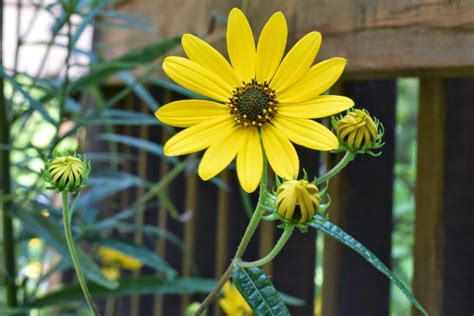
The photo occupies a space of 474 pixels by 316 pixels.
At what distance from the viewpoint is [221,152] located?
340mm

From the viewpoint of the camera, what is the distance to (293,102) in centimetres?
35

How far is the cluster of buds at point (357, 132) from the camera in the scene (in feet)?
1.13

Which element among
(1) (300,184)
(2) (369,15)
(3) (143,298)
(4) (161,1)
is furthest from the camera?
(3) (143,298)

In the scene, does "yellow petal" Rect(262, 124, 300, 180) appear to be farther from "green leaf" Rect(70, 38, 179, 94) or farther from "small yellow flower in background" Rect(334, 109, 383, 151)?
"green leaf" Rect(70, 38, 179, 94)

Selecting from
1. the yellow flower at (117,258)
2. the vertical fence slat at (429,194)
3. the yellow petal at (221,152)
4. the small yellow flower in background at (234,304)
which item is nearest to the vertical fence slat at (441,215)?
the vertical fence slat at (429,194)

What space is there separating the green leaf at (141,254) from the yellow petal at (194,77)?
396 mm

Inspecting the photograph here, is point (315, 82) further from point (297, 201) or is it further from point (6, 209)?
point (6, 209)

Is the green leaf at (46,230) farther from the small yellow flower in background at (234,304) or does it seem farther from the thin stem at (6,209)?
the small yellow flower in background at (234,304)

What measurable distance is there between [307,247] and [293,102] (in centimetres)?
44

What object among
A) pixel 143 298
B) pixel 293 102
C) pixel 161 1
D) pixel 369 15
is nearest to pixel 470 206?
pixel 369 15

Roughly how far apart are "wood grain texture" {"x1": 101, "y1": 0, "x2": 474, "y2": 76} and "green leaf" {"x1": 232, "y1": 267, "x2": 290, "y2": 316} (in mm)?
212

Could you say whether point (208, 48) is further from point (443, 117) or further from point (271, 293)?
point (443, 117)

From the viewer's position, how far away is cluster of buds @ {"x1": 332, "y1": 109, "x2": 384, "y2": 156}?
0.34m

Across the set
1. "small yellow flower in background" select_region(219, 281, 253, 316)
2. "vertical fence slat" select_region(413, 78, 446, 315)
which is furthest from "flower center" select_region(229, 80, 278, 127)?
"small yellow flower in background" select_region(219, 281, 253, 316)
